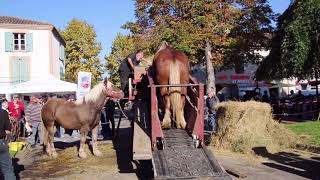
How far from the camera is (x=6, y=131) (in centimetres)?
877

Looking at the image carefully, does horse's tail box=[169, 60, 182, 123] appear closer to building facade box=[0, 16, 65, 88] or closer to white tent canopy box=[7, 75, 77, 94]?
white tent canopy box=[7, 75, 77, 94]

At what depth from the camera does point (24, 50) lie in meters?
44.2

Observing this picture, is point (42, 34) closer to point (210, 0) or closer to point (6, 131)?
point (210, 0)

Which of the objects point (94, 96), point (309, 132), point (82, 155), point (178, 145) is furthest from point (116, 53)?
point (178, 145)

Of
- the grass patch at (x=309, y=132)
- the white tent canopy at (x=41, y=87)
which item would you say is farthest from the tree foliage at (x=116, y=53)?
the grass patch at (x=309, y=132)

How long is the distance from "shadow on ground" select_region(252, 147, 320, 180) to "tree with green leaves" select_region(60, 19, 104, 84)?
4939 centimetres

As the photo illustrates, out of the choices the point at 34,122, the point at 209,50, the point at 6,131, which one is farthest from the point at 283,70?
the point at 6,131

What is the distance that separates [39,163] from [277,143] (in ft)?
21.5

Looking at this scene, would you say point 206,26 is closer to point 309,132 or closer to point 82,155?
point 309,132

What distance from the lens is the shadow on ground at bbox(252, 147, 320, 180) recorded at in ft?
32.2

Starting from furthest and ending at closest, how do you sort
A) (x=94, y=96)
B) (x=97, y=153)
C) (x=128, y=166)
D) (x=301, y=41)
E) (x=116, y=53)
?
(x=116, y=53)
(x=301, y=41)
(x=94, y=96)
(x=97, y=153)
(x=128, y=166)

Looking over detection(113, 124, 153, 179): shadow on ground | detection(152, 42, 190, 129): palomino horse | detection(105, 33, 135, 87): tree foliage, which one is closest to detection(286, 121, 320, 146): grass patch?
detection(113, 124, 153, 179): shadow on ground

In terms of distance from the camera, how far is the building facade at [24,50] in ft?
143

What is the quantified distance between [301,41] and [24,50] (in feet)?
94.9
